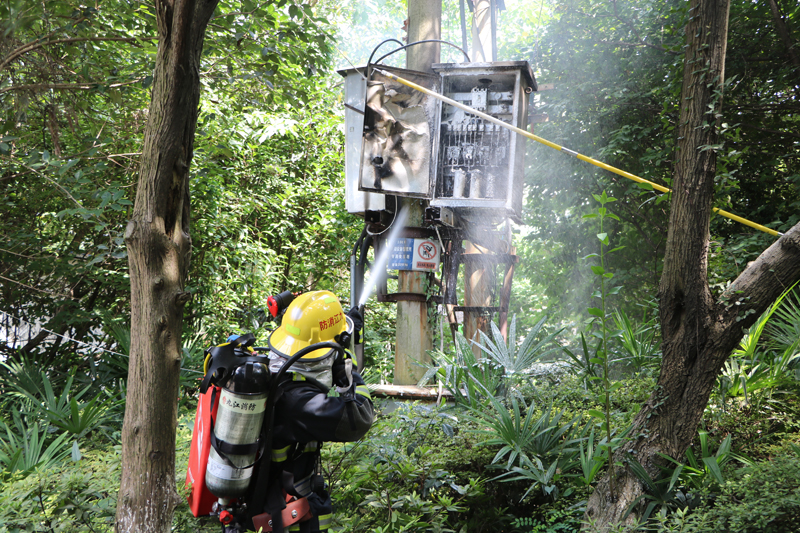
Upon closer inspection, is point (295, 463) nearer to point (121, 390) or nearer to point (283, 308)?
point (283, 308)

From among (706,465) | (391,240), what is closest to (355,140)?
(391,240)

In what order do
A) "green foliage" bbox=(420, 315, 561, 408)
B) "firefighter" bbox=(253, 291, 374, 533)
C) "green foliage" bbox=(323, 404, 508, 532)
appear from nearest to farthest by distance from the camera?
"firefighter" bbox=(253, 291, 374, 533), "green foliage" bbox=(323, 404, 508, 532), "green foliage" bbox=(420, 315, 561, 408)

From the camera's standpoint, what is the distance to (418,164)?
18.4ft

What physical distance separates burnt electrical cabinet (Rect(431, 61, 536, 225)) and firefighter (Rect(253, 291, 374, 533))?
317 centimetres

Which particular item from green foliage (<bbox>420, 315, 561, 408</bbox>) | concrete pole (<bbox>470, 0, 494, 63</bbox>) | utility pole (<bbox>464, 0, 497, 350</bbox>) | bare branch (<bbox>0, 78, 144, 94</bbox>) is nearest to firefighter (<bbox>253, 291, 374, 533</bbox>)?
green foliage (<bbox>420, 315, 561, 408</bbox>)

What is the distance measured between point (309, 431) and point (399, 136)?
382cm

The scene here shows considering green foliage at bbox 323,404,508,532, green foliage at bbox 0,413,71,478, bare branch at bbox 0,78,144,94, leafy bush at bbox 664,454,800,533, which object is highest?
bare branch at bbox 0,78,144,94

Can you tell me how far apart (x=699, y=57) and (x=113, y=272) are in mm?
5787

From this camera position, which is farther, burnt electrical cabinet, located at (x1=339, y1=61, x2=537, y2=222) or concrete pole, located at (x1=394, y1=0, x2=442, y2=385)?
concrete pole, located at (x1=394, y1=0, x2=442, y2=385)

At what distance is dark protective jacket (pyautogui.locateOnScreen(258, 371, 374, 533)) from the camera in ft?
7.86

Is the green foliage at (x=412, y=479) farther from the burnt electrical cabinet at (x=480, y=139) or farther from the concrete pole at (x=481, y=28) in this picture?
the concrete pole at (x=481, y=28)

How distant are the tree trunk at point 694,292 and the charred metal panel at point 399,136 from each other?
9.51 feet

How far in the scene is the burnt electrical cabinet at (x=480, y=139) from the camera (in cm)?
548

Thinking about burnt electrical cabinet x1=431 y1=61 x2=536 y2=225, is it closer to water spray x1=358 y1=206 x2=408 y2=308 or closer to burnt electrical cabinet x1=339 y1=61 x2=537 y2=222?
burnt electrical cabinet x1=339 y1=61 x2=537 y2=222
